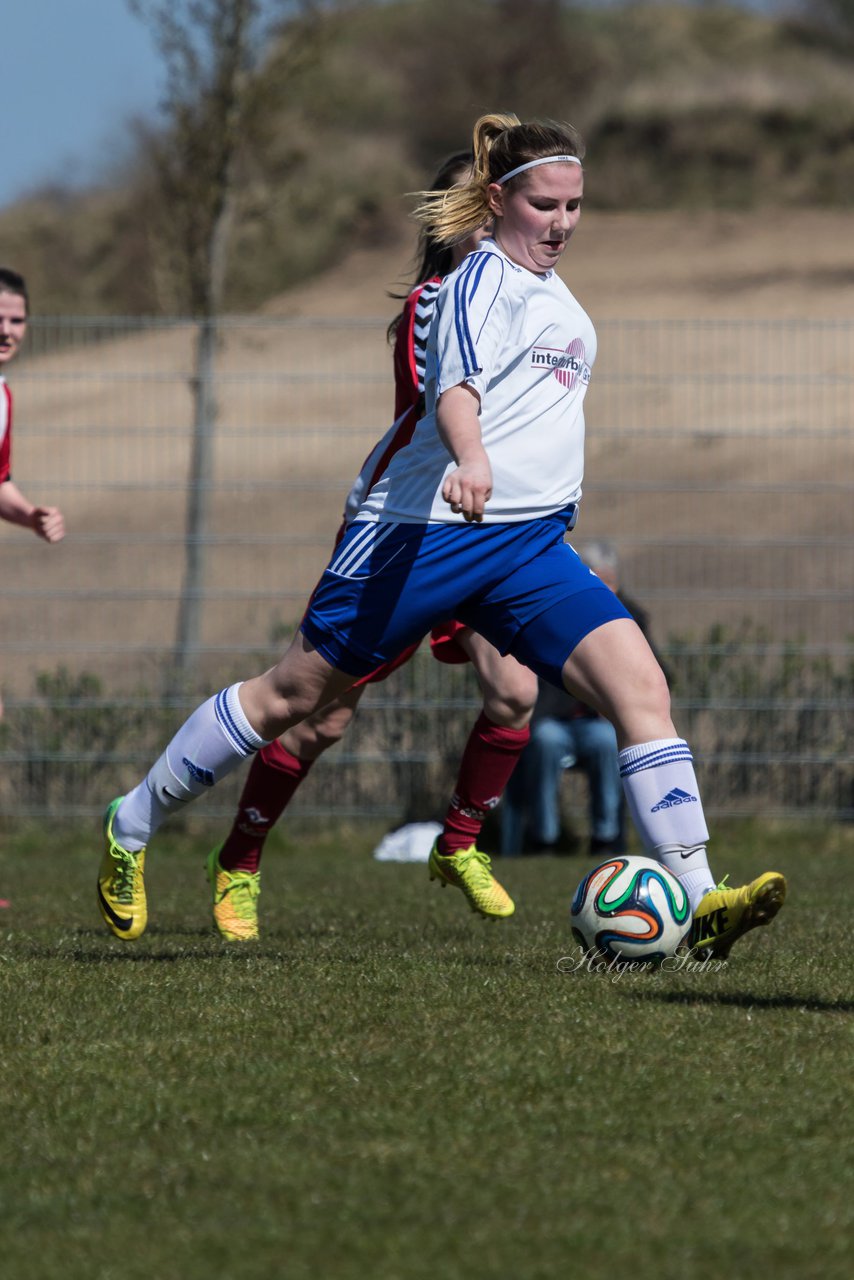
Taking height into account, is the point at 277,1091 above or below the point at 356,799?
above

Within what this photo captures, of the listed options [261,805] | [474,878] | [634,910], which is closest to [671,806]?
[634,910]

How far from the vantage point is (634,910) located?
4.30 m

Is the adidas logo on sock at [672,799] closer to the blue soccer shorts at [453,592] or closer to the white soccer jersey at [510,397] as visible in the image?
the blue soccer shorts at [453,592]

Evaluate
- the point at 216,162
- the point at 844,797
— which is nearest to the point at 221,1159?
the point at 844,797

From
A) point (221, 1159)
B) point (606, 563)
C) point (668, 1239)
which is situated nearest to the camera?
point (668, 1239)

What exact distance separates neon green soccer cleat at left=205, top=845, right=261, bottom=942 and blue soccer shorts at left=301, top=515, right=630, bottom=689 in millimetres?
1408

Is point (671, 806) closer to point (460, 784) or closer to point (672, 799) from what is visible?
point (672, 799)

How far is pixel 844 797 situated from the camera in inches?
434

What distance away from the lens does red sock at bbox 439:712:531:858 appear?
5.80 m

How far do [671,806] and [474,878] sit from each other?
1543 mm

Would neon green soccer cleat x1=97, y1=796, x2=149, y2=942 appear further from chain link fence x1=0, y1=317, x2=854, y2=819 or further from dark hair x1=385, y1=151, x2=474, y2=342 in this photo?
chain link fence x1=0, y1=317, x2=854, y2=819

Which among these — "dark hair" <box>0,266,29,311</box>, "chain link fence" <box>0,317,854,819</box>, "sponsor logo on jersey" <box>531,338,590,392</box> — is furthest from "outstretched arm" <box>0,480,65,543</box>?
"chain link fence" <box>0,317,854,819</box>

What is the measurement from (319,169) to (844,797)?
119 feet

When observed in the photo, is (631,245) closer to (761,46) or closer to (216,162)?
(761,46)
